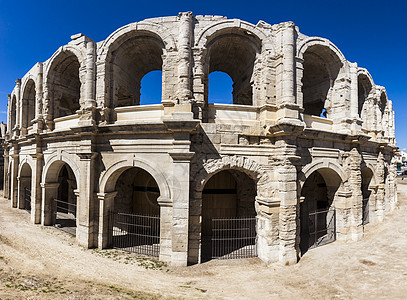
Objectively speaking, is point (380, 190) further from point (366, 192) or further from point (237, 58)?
point (237, 58)

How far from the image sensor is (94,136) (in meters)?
9.55

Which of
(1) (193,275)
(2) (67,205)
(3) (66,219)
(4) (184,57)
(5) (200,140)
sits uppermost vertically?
(4) (184,57)

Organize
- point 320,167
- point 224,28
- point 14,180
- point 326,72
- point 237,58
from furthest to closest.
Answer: point 14,180 < point 326,72 < point 237,58 < point 320,167 < point 224,28

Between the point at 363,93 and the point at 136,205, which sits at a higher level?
the point at 363,93

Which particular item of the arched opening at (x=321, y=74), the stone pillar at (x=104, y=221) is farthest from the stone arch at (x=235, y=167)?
the arched opening at (x=321, y=74)

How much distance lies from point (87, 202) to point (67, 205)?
828 cm

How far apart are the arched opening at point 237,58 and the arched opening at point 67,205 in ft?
32.3

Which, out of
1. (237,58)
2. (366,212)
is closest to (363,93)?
(366,212)

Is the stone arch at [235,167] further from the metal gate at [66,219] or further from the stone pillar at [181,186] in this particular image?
the metal gate at [66,219]

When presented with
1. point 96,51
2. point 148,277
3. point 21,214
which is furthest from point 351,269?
point 21,214

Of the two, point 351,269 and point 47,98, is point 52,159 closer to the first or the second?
point 47,98

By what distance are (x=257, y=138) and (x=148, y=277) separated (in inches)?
262

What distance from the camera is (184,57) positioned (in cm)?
874

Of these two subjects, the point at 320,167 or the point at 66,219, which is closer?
the point at 320,167
